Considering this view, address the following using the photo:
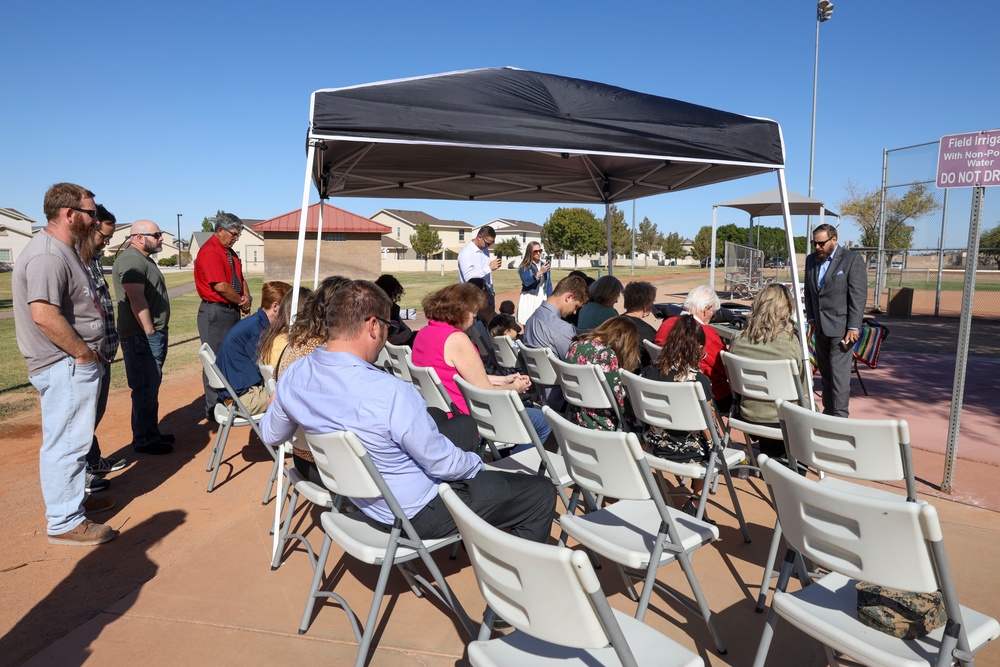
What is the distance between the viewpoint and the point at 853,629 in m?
1.90

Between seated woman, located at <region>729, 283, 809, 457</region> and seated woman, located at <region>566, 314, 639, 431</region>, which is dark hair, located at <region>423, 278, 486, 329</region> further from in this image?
seated woman, located at <region>729, 283, 809, 457</region>

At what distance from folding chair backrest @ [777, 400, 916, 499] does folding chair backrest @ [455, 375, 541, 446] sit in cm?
116

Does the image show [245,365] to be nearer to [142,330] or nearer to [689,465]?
[142,330]

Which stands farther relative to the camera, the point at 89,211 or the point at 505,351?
the point at 505,351

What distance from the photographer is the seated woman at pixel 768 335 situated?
4.13m

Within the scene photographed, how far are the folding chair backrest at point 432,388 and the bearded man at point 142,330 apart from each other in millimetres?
2556

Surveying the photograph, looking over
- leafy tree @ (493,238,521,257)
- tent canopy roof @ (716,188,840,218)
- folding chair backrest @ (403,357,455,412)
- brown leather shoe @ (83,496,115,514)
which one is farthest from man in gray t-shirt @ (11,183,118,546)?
leafy tree @ (493,238,521,257)

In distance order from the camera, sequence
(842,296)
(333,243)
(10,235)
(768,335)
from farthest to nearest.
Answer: (10,235) < (333,243) < (842,296) < (768,335)

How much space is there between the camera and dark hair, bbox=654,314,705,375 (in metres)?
3.68

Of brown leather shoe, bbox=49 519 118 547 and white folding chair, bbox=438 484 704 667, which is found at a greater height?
white folding chair, bbox=438 484 704 667

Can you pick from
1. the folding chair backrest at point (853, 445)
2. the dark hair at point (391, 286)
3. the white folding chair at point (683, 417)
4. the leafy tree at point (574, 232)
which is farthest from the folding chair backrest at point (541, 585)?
the leafy tree at point (574, 232)

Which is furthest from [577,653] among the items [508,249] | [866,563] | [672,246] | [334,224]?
[672,246]

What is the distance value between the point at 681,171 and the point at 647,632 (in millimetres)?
5842

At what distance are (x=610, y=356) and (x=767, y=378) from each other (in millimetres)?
949
